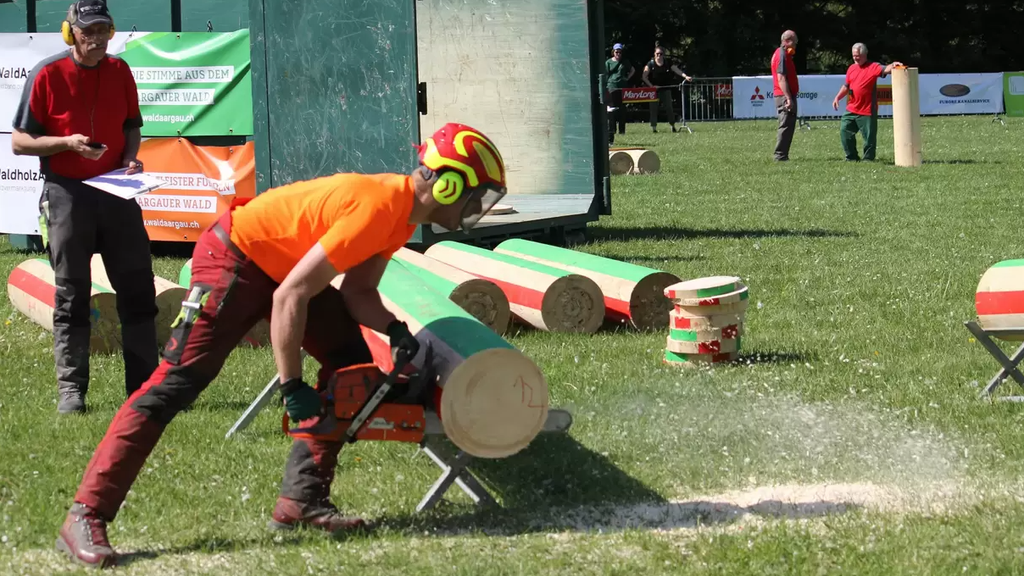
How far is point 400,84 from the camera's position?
11.7 meters

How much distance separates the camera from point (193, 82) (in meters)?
13.2

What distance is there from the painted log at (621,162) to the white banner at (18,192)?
410 inches

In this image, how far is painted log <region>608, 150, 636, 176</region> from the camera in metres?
21.4

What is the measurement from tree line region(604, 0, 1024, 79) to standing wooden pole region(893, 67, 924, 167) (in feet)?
90.3

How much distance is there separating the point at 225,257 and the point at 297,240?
0.29m

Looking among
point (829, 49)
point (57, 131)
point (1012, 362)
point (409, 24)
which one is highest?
point (829, 49)

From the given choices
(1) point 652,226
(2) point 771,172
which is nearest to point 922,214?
(1) point 652,226

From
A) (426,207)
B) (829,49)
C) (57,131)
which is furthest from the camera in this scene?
(829,49)

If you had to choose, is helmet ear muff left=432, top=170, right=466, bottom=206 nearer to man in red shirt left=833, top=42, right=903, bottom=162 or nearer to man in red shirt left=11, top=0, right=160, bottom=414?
man in red shirt left=11, top=0, right=160, bottom=414

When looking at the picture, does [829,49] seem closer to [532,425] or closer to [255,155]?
[255,155]

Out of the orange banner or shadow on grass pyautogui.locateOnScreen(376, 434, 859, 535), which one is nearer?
shadow on grass pyautogui.locateOnScreen(376, 434, 859, 535)

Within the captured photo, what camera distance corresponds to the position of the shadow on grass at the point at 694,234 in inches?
533

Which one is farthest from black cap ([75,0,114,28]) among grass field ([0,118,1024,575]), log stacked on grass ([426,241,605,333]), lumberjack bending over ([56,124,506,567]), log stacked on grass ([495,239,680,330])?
log stacked on grass ([495,239,680,330])

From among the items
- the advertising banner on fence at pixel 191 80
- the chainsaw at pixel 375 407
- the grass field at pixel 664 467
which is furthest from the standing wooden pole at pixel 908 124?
the chainsaw at pixel 375 407
